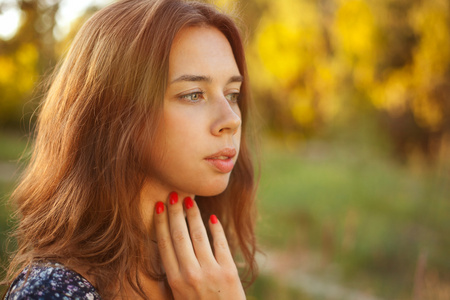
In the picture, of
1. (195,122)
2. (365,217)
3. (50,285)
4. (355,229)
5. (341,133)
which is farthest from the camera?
(341,133)

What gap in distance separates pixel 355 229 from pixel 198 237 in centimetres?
482

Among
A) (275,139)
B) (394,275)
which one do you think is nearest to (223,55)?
(394,275)

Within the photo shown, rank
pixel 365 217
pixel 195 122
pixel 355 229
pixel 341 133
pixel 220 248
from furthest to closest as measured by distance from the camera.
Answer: pixel 341 133
pixel 365 217
pixel 355 229
pixel 220 248
pixel 195 122

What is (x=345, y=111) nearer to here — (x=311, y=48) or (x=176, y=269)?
(x=311, y=48)

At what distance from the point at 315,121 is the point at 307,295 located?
37.7 ft

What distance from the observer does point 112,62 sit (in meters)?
1.60

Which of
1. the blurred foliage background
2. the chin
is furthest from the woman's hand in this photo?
the blurred foliage background

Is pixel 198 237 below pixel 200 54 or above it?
below

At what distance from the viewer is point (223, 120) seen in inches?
64.1

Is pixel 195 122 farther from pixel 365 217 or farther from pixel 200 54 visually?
pixel 365 217

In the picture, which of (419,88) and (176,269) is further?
(419,88)

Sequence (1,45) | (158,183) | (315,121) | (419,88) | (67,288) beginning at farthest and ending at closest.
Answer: (315,121) < (419,88) < (1,45) < (158,183) < (67,288)

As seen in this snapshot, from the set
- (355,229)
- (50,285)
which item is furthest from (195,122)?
(355,229)

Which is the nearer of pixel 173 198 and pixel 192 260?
pixel 192 260
